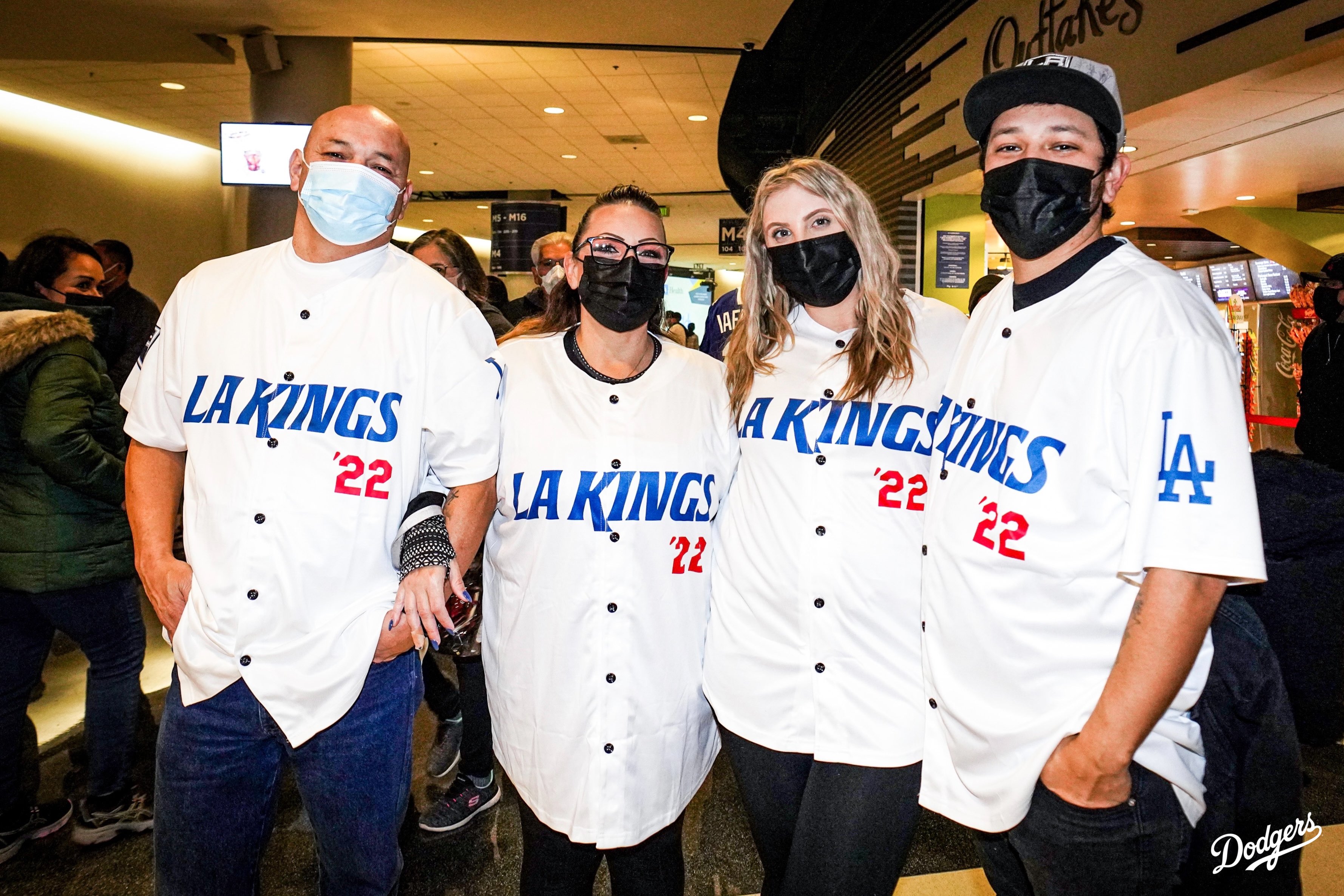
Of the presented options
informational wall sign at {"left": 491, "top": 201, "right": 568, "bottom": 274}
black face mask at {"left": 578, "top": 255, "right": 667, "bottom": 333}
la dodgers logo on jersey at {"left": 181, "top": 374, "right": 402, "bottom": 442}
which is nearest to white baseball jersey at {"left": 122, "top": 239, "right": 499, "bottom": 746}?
la dodgers logo on jersey at {"left": 181, "top": 374, "right": 402, "bottom": 442}

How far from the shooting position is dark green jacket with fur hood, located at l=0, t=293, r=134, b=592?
2375 mm

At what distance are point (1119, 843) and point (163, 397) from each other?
180 centimetres

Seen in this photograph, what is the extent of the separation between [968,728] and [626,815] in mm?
710

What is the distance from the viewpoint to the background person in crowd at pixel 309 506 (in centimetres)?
147

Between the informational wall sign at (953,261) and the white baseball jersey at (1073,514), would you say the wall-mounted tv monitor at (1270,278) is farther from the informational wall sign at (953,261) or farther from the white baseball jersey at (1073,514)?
the white baseball jersey at (1073,514)

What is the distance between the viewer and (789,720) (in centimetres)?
163

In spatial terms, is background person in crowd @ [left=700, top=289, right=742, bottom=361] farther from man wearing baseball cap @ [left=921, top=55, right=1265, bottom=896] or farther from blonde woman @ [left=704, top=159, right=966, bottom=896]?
man wearing baseball cap @ [left=921, top=55, right=1265, bottom=896]

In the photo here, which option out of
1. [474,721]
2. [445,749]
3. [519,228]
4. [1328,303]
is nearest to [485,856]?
[474,721]

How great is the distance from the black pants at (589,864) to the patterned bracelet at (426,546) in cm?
60

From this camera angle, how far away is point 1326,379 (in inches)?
154

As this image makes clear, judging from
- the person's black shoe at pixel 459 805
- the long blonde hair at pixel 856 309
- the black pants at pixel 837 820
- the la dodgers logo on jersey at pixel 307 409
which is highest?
the long blonde hair at pixel 856 309

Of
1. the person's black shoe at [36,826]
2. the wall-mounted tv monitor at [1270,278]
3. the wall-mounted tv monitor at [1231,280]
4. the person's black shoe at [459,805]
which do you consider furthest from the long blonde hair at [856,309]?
the wall-mounted tv monitor at [1270,278]

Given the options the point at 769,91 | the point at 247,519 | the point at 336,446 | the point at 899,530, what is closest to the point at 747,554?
the point at 899,530

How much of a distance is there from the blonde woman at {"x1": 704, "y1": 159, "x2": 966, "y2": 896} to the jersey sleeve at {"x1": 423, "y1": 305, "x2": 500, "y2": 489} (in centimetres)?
52
